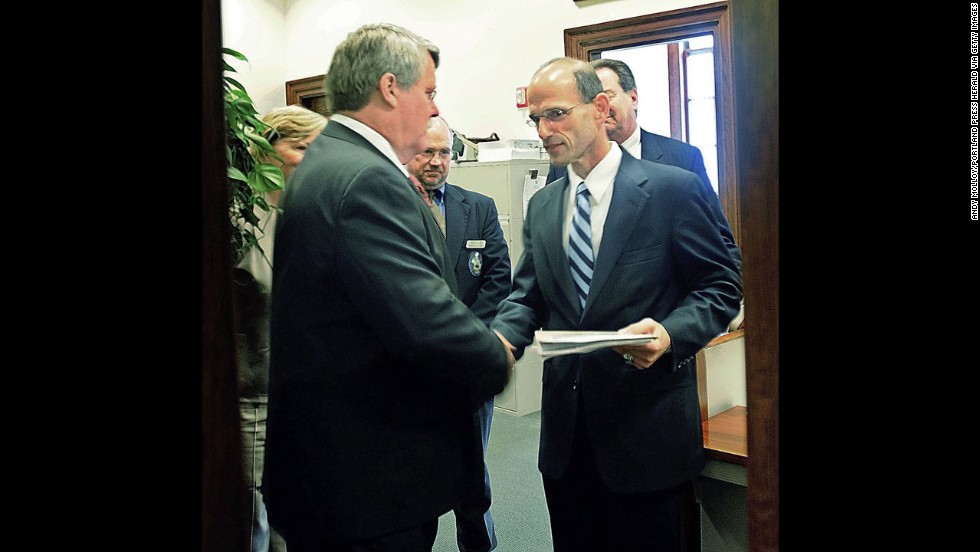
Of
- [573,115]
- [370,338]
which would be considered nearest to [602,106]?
[573,115]

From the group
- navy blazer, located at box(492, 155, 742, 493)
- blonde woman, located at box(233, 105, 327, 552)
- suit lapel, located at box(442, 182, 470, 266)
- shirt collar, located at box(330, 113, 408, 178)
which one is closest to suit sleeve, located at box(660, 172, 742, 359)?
navy blazer, located at box(492, 155, 742, 493)

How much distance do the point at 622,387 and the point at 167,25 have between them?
3.55ft

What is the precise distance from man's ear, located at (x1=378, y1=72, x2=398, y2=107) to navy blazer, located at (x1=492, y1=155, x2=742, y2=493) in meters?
0.27

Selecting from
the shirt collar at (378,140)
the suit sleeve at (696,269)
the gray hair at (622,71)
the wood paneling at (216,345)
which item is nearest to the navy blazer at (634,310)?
the suit sleeve at (696,269)

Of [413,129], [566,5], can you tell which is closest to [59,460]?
[413,129]

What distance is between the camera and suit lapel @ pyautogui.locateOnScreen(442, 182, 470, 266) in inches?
61.0

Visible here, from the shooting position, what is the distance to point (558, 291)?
154 centimetres

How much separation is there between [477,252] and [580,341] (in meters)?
0.23

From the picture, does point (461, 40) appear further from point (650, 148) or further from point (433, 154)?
point (650, 148)

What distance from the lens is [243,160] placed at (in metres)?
1.75
